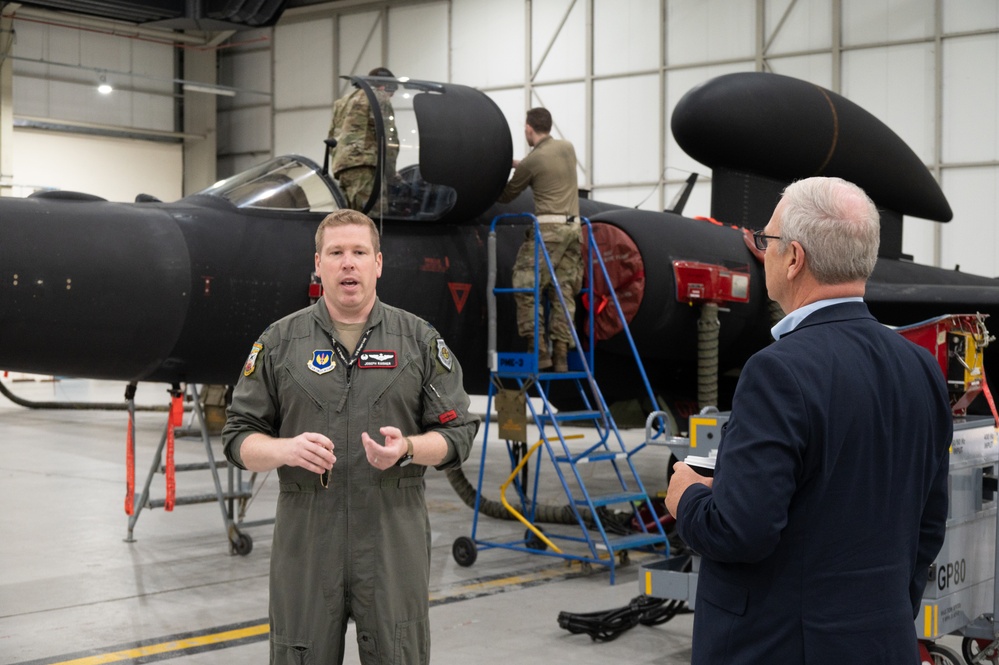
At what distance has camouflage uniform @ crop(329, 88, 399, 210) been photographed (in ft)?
22.6

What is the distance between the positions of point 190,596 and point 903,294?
18.6 feet

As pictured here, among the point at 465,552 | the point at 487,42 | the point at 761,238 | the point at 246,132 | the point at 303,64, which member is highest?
the point at 303,64

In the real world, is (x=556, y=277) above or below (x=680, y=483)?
above

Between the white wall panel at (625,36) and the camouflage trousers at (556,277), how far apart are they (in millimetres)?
15713

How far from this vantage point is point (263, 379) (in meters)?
3.04

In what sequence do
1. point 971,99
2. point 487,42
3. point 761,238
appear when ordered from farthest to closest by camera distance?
point 487,42
point 971,99
point 761,238

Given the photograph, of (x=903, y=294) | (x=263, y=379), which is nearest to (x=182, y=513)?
(x=903, y=294)

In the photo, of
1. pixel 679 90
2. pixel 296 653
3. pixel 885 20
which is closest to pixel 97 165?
pixel 679 90

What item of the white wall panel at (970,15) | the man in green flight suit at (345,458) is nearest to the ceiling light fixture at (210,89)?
the white wall panel at (970,15)

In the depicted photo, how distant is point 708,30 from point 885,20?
11.3 ft

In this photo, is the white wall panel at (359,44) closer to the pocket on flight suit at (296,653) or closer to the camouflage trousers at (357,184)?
the camouflage trousers at (357,184)

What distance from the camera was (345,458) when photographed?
2998 mm

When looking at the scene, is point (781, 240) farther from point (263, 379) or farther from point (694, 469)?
point (263, 379)

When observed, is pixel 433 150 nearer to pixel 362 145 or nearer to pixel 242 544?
pixel 362 145
